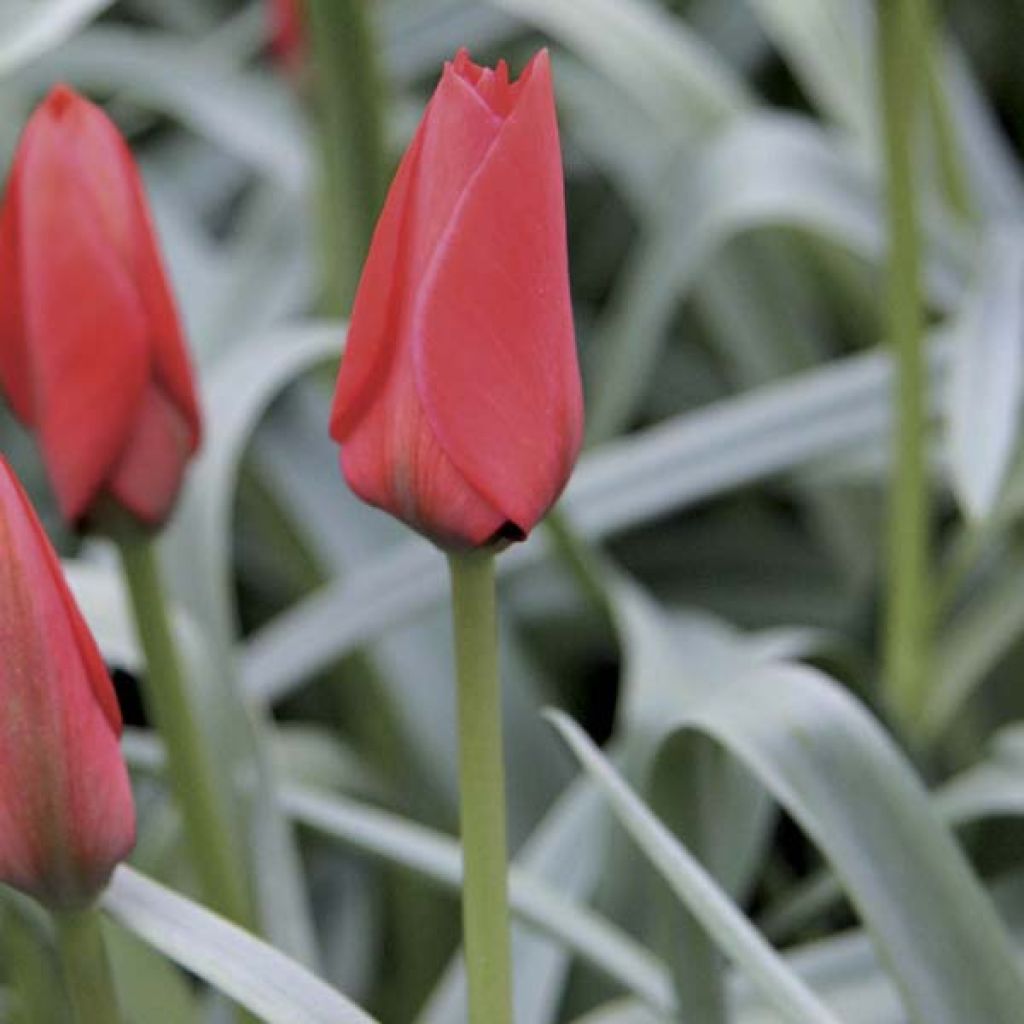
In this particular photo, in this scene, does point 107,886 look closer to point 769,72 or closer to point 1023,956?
point 1023,956

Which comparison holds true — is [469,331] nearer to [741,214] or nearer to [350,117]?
[350,117]

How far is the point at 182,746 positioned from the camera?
0.43m

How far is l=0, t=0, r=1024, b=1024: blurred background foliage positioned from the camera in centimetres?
45

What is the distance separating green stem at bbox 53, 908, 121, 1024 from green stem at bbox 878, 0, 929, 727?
32 centimetres

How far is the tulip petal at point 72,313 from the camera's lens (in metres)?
0.37

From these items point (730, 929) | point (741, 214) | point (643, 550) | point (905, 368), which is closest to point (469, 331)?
point (730, 929)

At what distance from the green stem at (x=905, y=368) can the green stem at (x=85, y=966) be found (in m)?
0.32

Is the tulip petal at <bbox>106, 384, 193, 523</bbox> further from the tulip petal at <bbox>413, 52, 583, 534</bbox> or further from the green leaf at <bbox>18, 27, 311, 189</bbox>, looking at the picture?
the green leaf at <bbox>18, 27, 311, 189</bbox>

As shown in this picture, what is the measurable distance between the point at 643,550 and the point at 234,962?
22.4 inches

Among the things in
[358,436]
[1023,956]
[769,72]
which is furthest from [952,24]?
[358,436]

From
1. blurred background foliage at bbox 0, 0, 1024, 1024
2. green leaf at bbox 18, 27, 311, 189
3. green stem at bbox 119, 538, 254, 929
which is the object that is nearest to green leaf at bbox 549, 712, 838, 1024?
blurred background foliage at bbox 0, 0, 1024, 1024

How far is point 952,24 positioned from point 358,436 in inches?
32.9

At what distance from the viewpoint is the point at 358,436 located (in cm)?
30

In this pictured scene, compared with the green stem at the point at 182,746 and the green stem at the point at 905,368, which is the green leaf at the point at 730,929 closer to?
the green stem at the point at 182,746
